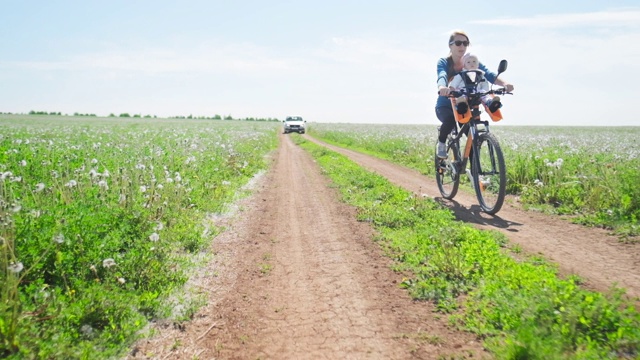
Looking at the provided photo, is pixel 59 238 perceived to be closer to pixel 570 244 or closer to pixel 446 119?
pixel 570 244

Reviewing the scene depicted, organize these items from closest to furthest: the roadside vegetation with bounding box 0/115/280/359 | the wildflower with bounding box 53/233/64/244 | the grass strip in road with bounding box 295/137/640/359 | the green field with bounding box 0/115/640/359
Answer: the grass strip in road with bounding box 295/137/640/359 → the green field with bounding box 0/115/640/359 → the roadside vegetation with bounding box 0/115/280/359 → the wildflower with bounding box 53/233/64/244

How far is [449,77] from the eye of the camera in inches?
311

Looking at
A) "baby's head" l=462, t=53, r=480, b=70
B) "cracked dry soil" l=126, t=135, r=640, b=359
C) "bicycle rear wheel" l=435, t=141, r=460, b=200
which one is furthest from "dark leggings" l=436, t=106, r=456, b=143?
"cracked dry soil" l=126, t=135, r=640, b=359

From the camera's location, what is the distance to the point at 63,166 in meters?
8.35

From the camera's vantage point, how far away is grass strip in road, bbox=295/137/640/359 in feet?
8.79

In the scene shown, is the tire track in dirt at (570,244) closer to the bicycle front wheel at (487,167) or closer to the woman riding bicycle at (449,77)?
the bicycle front wheel at (487,167)

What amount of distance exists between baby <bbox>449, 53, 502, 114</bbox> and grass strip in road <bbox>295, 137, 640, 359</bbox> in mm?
1887

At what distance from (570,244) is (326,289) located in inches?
132

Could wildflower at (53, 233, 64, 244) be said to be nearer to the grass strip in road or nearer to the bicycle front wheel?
the grass strip in road

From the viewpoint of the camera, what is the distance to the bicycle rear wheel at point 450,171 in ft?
26.7

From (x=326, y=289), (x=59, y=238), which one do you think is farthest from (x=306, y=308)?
(x=59, y=238)

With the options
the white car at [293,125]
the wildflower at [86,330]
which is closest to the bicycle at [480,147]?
the wildflower at [86,330]

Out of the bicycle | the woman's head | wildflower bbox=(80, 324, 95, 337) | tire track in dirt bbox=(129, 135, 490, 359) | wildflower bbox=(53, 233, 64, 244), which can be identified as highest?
the woman's head

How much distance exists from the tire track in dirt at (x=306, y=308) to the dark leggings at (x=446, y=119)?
3179 mm
